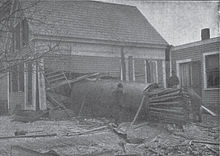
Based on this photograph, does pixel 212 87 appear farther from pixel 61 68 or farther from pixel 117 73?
pixel 61 68

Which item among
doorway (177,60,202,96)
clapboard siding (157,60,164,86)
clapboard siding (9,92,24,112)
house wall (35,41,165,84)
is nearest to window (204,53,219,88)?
doorway (177,60,202,96)

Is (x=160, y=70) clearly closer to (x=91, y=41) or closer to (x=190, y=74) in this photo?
(x=190, y=74)

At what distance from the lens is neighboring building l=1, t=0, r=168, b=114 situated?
569 inches

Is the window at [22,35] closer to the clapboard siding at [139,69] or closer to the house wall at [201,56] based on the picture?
the clapboard siding at [139,69]

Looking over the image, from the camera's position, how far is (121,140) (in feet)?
27.3

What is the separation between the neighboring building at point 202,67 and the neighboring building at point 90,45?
1.30m

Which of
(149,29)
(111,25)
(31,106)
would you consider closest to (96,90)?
(31,106)

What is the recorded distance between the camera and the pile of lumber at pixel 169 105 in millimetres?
9930

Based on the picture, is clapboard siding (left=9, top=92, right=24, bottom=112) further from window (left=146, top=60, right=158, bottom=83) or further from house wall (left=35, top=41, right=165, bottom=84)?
window (left=146, top=60, right=158, bottom=83)

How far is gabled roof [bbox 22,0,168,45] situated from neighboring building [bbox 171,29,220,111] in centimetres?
200

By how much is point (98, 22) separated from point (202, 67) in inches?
254

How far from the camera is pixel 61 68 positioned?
14.6 metres

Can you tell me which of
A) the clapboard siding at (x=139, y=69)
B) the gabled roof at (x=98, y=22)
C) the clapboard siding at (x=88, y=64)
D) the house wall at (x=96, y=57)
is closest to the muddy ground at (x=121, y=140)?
the clapboard siding at (x=88, y=64)

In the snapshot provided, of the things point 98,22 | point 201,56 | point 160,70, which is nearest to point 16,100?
point 98,22
